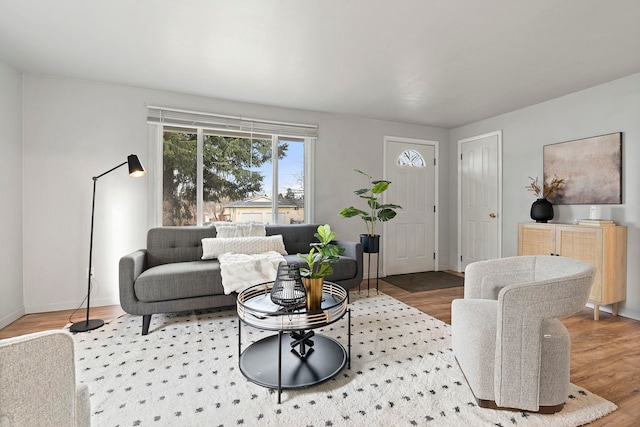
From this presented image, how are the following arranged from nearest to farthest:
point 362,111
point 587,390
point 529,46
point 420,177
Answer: point 587,390 < point 529,46 < point 362,111 < point 420,177

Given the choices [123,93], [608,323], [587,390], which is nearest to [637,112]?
[608,323]

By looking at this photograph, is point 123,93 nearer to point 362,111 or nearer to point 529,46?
point 362,111

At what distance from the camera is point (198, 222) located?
11.8 ft

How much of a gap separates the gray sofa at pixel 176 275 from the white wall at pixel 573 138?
232cm

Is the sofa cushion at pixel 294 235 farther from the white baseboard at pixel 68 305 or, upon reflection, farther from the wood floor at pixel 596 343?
the white baseboard at pixel 68 305

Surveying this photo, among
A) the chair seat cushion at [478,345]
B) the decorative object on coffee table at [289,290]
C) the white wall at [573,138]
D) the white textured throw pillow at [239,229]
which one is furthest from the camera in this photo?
the white textured throw pillow at [239,229]

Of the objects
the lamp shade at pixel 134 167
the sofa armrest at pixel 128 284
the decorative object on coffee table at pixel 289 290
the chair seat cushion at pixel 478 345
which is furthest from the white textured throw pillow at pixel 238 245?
the chair seat cushion at pixel 478 345

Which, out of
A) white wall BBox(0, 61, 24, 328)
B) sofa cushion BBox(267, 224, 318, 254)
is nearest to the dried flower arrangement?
sofa cushion BBox(267, 224, 318, 254)

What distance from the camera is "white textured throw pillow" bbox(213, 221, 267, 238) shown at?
3.36 metres

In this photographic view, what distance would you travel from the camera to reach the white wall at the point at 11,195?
105 inches

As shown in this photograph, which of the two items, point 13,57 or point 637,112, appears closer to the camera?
point 13,57

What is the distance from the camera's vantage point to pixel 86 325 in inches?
103

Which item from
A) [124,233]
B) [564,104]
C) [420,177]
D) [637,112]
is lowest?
[124,233]

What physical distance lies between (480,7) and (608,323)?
115 inches
